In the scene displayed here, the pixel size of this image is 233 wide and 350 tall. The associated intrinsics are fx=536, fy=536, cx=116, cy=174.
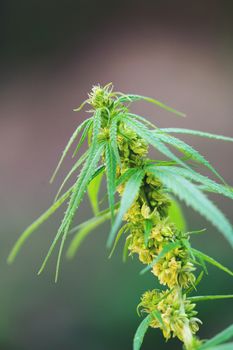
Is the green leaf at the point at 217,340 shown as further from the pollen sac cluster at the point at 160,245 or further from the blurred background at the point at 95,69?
the blurred background at the point at 95,69

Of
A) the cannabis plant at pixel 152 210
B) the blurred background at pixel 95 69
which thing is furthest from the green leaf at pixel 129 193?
the blurred background at pixel 95 69

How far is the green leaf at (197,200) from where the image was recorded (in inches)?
12.5

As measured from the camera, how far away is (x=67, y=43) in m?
3.95

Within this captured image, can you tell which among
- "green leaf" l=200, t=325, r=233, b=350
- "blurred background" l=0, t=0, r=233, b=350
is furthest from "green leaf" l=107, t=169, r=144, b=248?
"blurred background" l=0, t=0, r=233, b=350

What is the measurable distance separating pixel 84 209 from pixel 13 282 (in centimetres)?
68

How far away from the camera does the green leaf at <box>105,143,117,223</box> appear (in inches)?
15.4

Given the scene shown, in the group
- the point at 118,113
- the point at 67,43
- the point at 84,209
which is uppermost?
the point at 67,43

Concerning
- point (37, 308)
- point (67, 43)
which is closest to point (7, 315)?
point (37, 308)

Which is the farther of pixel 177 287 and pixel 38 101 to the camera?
pixel 38 101

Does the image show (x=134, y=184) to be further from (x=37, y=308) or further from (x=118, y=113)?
(x=37, y=308)

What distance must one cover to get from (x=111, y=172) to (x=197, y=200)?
0.08m

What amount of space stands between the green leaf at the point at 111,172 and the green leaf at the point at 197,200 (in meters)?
0.03

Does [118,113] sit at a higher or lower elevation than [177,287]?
higher

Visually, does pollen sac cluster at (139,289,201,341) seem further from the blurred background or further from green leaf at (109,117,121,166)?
the blurred background
